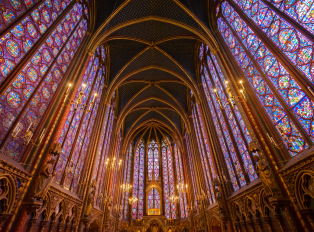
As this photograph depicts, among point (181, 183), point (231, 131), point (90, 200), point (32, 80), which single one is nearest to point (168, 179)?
point (181, 183)

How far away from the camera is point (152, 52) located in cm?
1689

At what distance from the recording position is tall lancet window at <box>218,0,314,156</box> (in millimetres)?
5801

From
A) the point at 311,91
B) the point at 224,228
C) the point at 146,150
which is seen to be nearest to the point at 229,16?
the point at 311,91

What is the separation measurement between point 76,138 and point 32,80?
14.1 feet

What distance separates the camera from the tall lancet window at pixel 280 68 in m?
5.80

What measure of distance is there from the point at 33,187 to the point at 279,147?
9285 mm

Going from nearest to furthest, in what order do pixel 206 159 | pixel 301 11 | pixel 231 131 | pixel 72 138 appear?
pixel 301 11, pixel 72 138, pixel 231 131, pixel 206 159

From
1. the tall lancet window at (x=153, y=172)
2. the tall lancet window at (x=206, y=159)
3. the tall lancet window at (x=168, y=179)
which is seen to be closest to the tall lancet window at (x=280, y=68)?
the tall lancet window at (x=206, y=159)

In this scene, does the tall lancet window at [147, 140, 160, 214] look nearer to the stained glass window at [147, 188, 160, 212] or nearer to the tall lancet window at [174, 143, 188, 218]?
the stained glass window at [147, 188, 160, 212]

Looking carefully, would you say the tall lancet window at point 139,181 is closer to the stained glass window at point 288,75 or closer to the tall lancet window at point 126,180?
the tall lancet window at point 126,180

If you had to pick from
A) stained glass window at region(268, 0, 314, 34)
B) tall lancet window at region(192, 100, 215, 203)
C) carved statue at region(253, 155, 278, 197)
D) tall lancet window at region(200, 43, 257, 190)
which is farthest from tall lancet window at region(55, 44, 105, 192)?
tall lancet window at region(192, 100, 215, 203)

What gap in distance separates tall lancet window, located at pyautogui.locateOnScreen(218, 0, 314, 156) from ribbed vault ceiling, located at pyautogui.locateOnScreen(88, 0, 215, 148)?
3.78 metres

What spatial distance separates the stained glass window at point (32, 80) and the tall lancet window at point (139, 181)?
1953cm

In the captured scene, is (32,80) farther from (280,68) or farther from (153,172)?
(153,172)
